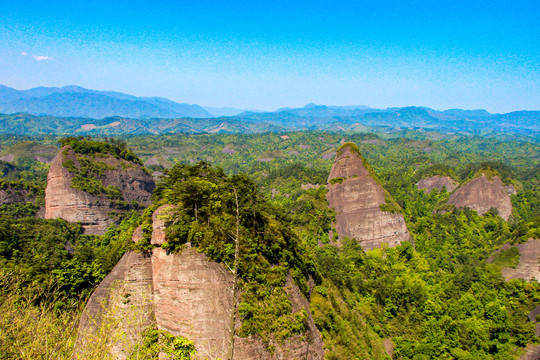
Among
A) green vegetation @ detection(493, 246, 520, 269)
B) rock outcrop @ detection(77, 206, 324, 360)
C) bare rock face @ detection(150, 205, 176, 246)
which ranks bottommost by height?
green vegetation @ detection(493, 246, 520, 269)

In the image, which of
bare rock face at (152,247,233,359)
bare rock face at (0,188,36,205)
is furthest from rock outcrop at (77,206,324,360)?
bare rock face at (0,188,36,205)

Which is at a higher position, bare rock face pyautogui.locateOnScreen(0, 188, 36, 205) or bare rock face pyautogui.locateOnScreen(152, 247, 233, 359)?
bare rock face pyautogui.locateOnScreen(152, 247, 233, 359)

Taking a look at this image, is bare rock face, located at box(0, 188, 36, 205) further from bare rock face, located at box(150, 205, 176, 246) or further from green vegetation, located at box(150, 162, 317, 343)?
bare rock face, located at box(150, 205, 176, 246)

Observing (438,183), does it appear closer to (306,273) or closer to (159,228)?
(306,273)

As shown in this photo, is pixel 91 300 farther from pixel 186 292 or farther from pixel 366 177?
pixel 366 177

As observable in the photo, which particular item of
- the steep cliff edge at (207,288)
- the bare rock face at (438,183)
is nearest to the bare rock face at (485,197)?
the bare rock face at (438,183)

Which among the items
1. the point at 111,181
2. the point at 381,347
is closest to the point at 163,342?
the point at 381,347
